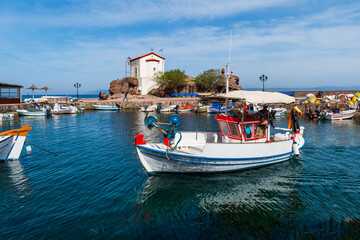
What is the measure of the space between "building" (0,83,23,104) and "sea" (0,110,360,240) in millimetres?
38170

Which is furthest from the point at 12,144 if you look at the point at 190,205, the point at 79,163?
the point at 190,205

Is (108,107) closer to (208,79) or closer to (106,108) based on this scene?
(106,108)

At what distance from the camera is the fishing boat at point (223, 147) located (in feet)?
38.0

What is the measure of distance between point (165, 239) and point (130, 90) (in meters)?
66.9

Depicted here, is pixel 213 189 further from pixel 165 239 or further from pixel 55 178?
pixel 55 178

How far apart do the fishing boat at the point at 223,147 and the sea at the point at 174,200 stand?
23.8 inches

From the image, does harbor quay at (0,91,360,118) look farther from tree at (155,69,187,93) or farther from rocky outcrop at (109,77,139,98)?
tree at (155,69,187,93)

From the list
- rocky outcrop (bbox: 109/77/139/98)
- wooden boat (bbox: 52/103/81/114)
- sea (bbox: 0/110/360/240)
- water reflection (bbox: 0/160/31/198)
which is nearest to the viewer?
sea (bbox: 0/110/360/240)

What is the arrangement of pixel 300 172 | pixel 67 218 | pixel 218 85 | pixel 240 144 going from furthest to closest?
pixel 218 85 < pixel 300 172 < pixel 240 144 < pixel 67 218

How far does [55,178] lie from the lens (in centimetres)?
1227

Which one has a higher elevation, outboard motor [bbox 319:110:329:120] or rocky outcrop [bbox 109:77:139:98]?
rocky outcrop [bbox 109:77:139:98]

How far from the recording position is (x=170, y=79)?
227 feet

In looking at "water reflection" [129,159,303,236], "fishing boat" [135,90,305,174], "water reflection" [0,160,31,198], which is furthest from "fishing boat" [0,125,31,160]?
"water reflection" [129,159,303,236]

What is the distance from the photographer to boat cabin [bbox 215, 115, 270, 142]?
42.2 feet
